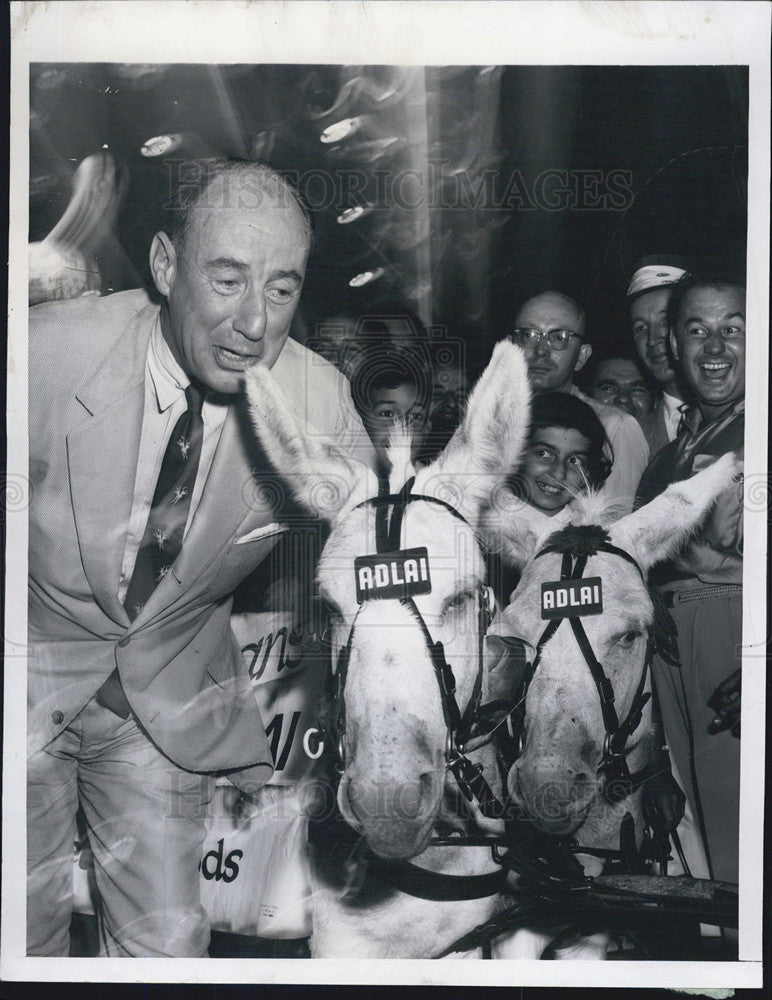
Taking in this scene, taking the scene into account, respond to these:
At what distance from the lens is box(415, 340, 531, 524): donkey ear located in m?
3.02

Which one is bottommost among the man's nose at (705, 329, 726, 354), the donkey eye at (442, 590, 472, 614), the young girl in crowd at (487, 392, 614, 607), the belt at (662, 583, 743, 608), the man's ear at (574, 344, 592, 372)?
the donkey eye at (442, 590, 472, 614)

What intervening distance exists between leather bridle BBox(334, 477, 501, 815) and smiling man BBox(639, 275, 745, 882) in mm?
499

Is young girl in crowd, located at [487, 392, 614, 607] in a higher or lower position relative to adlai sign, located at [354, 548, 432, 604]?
higher

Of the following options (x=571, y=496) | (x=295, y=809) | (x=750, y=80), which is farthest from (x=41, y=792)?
(x=750, y=80)

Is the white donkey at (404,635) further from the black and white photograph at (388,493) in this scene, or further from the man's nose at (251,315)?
the man's nose at (251,315)

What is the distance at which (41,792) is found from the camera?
304cm

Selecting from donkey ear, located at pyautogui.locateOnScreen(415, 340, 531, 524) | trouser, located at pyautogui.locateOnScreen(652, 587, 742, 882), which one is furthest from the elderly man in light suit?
trouser, located at pyautogui.locateOnScreen(652, 587, 742, 882)

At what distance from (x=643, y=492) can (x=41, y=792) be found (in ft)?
5.94

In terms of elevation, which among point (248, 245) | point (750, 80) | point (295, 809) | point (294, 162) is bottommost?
point (295, 809)

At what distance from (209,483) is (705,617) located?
4.52 ft

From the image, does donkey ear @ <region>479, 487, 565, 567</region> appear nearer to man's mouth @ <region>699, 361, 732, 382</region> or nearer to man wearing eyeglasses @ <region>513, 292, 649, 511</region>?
man wearing eyeglasses @ <region>513, 292, 649, 511</region>

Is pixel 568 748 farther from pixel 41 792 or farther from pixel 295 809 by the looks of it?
pixel 41 792

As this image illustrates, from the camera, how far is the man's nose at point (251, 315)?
9.84 ft

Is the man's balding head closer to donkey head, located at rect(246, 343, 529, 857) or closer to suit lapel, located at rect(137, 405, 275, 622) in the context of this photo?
donkey head, located at rect(246, 343, 529, 857)
